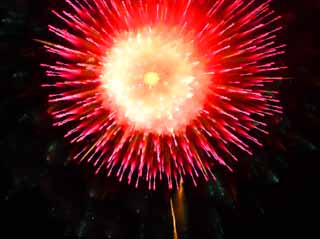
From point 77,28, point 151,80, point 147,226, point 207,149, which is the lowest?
point 147,226

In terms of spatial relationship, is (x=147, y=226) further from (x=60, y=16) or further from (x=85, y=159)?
(x=60, y=16)

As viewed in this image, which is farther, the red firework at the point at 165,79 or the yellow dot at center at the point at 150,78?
the yellow dot at center at the point at 150,78

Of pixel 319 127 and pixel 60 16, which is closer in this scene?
pixel 60 16

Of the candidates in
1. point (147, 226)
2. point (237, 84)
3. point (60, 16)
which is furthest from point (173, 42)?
point (147, 226)

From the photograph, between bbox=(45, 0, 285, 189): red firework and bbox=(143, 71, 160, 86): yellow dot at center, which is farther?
bbox=(143, 71, 160, 86): yellow dot at center

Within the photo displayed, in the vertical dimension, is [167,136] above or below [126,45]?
below
